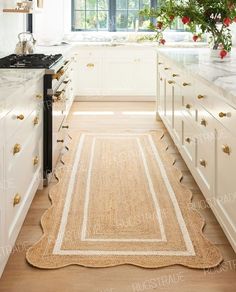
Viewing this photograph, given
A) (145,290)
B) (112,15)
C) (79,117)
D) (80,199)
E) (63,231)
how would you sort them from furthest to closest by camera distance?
(112,15) → (79,117) → (80,199) → (63,231) → (145,290)

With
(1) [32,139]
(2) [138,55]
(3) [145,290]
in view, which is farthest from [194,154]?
(2) [138,55]

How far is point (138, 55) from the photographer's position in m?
7.41

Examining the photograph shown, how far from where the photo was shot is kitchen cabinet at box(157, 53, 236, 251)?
90.9 inches

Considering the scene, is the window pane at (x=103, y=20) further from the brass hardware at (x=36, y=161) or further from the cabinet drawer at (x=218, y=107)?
the brass hardware at (x=36, y=161)

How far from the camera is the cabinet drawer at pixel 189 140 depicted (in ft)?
11.1

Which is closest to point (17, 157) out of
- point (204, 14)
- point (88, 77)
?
point (204, 14)

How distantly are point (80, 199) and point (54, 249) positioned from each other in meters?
0.77

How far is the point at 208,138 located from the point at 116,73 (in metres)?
4.80

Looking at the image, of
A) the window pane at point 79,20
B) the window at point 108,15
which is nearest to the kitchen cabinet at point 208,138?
the window at point 108,15

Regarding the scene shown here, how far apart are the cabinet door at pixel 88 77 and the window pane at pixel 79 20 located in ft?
3.42

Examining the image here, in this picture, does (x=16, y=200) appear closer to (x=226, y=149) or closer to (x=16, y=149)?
(x=16, y=149)

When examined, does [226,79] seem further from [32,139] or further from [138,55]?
[138,55]

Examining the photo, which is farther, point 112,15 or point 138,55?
point 112,15

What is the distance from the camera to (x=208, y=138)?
2.83 m
